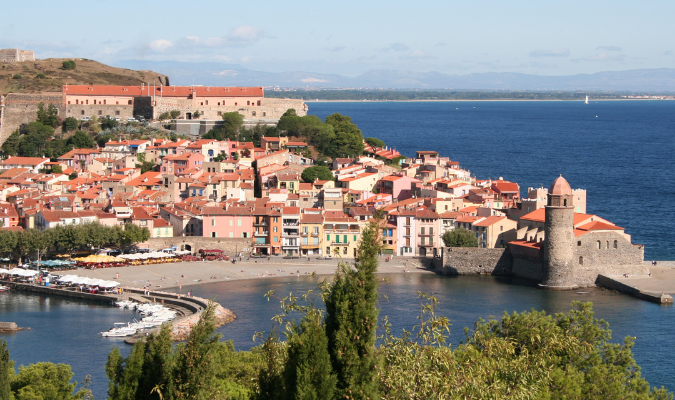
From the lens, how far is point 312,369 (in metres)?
10.2

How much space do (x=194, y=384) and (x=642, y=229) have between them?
3602 centimetres

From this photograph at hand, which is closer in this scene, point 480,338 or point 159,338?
point 159,338

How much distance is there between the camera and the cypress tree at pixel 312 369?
10.1m

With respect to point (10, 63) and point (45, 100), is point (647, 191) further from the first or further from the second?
point (10, 63)

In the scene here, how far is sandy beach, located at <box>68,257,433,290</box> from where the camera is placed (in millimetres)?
32625

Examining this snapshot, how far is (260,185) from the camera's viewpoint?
44.9m

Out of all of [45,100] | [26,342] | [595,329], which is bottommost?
[26,342]

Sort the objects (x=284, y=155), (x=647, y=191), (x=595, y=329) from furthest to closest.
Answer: (x=647, y=191)
(x=284, y=155)
(x=595, y=329)

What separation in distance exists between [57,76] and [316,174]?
3405 cm

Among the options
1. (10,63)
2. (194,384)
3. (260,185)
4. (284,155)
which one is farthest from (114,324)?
(10,63)

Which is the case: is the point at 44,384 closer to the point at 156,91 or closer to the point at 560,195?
the point at 560,195

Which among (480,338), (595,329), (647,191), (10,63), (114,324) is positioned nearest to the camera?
(480,338)

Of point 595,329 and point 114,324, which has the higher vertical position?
point 595,329

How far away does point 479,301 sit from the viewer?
29.9m
